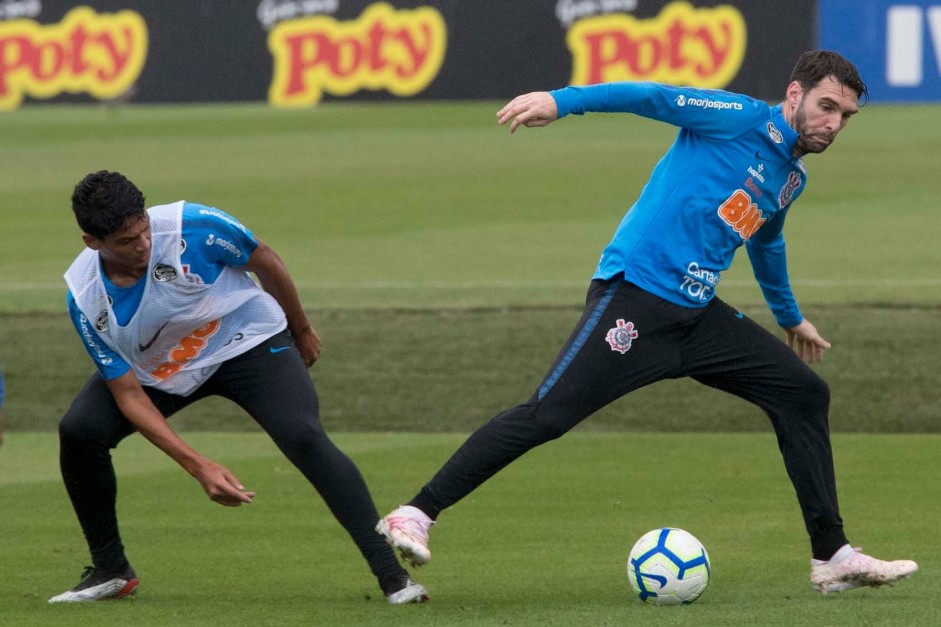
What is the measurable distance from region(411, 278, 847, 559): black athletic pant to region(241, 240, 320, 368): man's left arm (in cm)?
99

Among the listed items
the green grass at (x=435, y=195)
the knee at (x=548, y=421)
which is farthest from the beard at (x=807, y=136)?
the green grass at (x=435, y=195)

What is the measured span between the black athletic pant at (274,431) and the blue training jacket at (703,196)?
1.17m

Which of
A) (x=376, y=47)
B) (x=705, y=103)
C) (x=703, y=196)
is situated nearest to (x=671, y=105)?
(x=705, y=103)

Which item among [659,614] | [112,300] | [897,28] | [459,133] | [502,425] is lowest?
[459,133]

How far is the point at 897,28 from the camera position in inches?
1059

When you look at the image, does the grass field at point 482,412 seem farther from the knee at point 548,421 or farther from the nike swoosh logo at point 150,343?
the nike swoosh logo at point 150,343

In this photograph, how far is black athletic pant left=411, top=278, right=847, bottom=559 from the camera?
607cm

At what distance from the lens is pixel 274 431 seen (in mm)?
6309

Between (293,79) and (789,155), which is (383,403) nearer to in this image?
(789,155)

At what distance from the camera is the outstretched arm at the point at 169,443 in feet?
19.4

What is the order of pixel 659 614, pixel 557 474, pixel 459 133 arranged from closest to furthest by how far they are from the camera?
pixel 659 614 < pixel 557 474 < pixel 459 133

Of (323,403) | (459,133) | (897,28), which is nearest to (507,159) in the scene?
(459,133)

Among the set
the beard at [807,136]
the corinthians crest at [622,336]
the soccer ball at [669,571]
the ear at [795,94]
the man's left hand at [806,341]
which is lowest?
the soccer ball at [669,571]

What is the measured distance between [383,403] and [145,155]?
16.2 m
